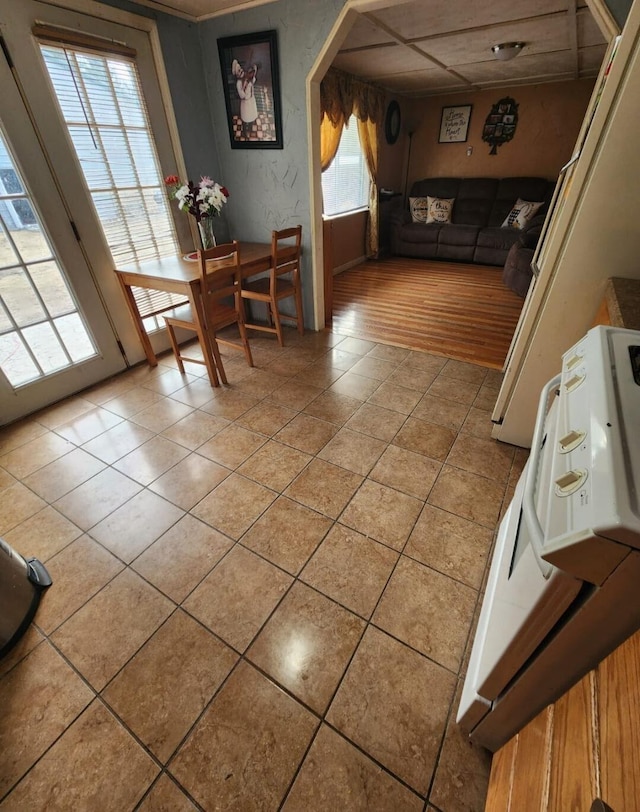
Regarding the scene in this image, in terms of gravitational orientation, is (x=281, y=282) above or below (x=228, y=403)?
above

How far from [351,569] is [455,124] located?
663 centimetres

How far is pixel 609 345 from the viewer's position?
82cm

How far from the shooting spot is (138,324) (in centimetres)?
281

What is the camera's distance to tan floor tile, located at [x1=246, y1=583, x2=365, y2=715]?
1138 millimetres

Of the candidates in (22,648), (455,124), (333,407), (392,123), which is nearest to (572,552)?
(22,648)

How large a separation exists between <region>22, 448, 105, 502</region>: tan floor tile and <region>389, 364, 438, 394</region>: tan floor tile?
197 centimetres

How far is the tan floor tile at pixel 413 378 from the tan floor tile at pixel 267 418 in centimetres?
84

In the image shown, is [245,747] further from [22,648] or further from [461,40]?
[461,40]

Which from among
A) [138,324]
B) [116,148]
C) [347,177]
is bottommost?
[138,324]

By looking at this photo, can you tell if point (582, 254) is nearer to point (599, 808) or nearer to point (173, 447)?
point (599, 808)

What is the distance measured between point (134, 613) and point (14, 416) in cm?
178

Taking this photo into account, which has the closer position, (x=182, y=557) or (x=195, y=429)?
(x=182, y=557)

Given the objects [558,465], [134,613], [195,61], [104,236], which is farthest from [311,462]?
[195,61]

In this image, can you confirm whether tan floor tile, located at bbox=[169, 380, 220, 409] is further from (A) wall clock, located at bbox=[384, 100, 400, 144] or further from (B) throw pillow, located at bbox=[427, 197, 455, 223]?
(A) wall clock, located at bbox=[384, 100, 400, 144]
